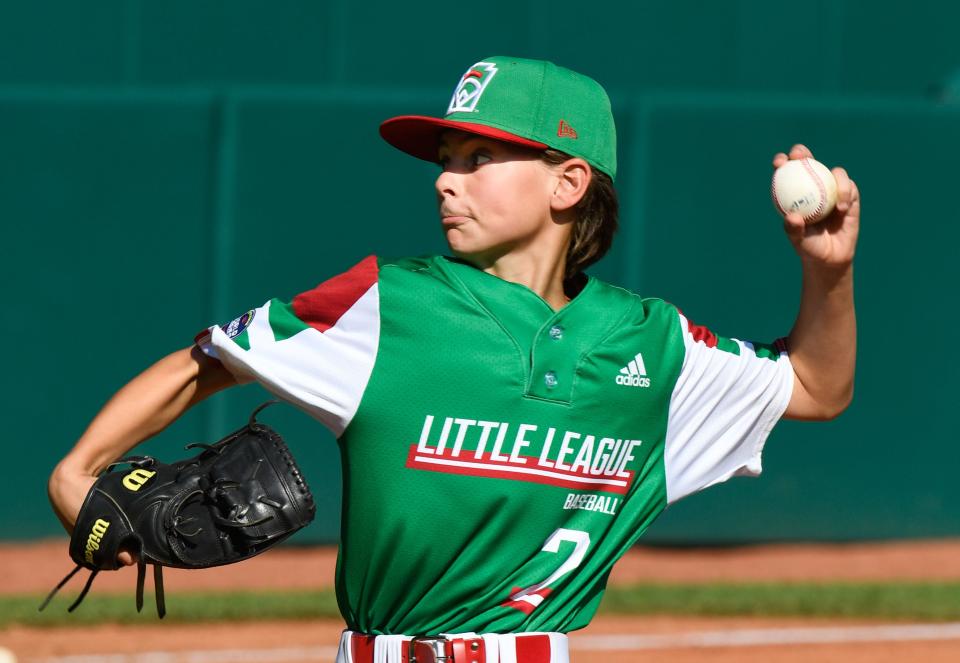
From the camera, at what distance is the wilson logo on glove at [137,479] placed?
101 inches

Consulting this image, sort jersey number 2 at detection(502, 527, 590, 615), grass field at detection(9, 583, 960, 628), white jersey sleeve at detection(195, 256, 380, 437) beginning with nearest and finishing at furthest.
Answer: white jersey sleeve at detection(195, 256, 380, 437) → jersey number 2 at detection(502, 527, 590, 615) → grass field at detection(9, 583, 960, 628)

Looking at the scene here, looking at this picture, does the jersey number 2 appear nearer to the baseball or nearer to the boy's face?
the boy's face

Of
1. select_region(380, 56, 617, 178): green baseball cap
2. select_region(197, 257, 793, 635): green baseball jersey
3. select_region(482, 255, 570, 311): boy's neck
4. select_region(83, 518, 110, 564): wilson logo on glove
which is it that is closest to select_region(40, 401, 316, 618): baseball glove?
select_region(83, 518, 110, 564): wilson logo on glove

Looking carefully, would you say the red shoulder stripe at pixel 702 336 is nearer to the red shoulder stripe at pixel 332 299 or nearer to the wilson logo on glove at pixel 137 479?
the red shoulder stripe at pixel 332 299

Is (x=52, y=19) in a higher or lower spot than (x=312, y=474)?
higher

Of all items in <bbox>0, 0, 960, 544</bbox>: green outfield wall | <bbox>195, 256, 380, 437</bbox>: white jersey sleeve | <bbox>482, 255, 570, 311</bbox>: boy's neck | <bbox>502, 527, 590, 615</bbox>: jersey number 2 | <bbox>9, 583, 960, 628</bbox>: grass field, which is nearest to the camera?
<bbox>195, 256, 380, 437</bbox>: white jersey sleeve

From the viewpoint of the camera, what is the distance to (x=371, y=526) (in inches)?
102

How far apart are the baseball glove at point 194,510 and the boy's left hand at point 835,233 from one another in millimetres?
1026

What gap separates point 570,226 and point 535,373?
370mm

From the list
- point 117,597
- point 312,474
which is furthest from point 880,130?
point 117,597

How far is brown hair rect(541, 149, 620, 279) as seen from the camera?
280 centimetres

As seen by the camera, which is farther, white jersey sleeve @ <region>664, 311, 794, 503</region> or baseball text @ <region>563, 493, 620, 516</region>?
white jersey sleeve @ <region>664, 311, 794, 503</region>

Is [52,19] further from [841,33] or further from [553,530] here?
[553,530]

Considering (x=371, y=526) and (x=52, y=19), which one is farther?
(x=52, y=19)
